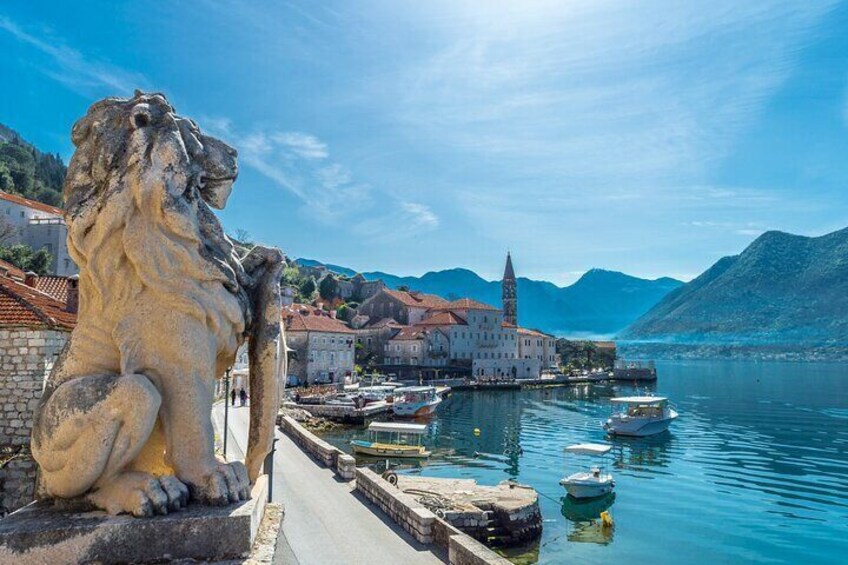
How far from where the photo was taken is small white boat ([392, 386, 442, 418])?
41.8 metres

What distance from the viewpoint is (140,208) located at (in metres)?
2.78

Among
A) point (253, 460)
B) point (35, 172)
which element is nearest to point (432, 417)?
point (253, 460)

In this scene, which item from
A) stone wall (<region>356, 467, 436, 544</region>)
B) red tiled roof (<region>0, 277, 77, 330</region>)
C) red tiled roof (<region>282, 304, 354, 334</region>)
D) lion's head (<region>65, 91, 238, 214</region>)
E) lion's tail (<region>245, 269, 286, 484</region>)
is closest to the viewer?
lion's head (<region>65, 91, 238, 214</region>)

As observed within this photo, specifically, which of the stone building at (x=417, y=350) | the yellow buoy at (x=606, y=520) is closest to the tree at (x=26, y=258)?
the yellow buoy at (x=606, y=520)

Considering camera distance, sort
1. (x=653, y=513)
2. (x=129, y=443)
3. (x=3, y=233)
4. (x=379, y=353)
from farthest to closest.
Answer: (x=379, y=353), (x=3, y=233), (x=653, y=513), (x=129, y=443)

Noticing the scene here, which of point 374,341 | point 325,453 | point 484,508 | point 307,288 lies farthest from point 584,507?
point 307,288

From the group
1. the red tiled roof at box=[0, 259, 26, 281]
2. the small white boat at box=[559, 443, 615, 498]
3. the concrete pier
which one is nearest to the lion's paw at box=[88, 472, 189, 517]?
the concrete pier

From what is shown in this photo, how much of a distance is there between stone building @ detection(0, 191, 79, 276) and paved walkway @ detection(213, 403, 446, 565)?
4359cm

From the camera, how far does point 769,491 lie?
22828 millimetres

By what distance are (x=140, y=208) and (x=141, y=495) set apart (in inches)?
52.6

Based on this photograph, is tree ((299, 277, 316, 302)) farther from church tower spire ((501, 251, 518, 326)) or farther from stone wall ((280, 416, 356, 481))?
stone wall ((280, 416, 356, 481))

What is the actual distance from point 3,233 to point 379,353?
4328cm

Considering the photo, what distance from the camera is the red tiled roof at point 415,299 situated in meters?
85.9

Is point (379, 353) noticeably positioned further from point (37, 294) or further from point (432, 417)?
point (37, 294)
